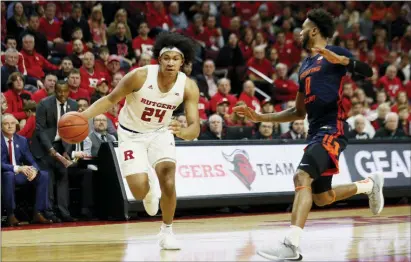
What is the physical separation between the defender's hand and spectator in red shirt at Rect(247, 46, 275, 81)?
1056 cm

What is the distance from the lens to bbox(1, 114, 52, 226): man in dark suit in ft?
36.5

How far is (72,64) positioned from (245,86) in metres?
3.48

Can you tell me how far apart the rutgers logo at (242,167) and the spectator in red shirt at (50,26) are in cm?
483

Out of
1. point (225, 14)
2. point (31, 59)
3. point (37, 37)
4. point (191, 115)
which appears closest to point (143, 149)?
point (191, 115)

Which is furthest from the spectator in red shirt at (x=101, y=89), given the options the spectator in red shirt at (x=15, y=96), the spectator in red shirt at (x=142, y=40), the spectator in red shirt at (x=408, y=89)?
the spectator in red shirt at (x=408, y=89)

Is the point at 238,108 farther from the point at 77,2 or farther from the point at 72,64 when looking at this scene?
the point at 77,2

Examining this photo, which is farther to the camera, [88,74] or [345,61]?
[88,74]

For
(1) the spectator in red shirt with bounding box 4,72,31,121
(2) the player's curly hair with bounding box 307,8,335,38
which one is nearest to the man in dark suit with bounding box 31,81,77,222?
(1) the spectator in red shirt with bounding box 4,72,31,121

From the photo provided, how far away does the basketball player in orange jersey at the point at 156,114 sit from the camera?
8.04 metres

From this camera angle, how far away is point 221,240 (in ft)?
29.2

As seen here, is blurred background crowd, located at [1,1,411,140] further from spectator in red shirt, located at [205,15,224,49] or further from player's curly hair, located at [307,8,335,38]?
player's curly hair, located at [307,8,335,38]

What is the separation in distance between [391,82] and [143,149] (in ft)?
38.7

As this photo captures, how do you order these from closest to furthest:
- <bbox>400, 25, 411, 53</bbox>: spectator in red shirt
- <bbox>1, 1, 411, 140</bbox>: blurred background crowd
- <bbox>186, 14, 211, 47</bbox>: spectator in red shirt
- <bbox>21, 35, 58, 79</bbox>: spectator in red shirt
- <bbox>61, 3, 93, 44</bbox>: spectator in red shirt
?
<bbox>1, 1, 411, 140</bbox>: blurred background crowd
<bbox>21, 35, 58, 79</bbox>: spectator in red shirt
<bbox>61, 3, 93, 44</bbox>: spectator in red shirt
<bbox>186, 14, 211, 47</bbox>: spectator in red shirt
<bbox>400, 25, 411, 53</bbox>: spectator in red shirt

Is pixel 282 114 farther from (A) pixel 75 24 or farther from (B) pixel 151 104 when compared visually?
(A) pixel 75 24
